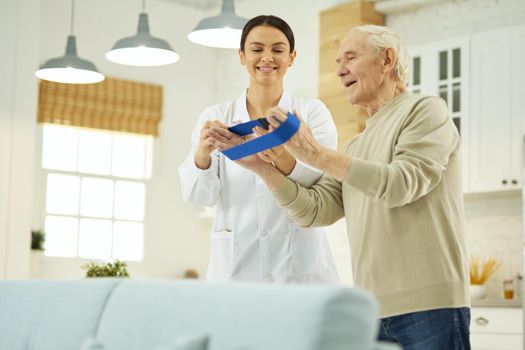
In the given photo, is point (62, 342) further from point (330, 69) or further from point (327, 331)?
point (330, 69)

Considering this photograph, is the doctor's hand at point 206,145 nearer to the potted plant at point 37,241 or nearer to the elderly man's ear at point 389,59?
the elderly man's ear at point 389,59

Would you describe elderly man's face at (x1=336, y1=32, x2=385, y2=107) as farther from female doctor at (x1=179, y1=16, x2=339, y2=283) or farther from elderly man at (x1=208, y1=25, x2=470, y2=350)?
female doctor at (x1=179, y1=16, x2=339, y2=283)

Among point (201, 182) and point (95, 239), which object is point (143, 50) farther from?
point (95, 239)

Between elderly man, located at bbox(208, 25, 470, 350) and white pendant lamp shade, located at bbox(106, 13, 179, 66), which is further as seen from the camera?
white pendant lamp shade, located at bbox(106, 13, 179, 66)

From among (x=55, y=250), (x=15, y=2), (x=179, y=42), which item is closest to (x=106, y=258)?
(x=55, y=250)

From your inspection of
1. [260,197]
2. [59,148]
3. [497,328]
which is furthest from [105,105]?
[260,197]

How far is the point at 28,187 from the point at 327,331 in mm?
4180

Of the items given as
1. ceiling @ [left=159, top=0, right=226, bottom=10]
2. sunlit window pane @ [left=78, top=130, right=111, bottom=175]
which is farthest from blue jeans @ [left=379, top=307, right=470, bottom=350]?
ceiling @ [left=159, top=0, right=226, bottom=10]

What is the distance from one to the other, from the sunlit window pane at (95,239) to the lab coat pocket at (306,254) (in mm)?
5022

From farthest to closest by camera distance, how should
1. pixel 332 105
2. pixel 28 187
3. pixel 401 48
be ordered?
pixel 332 105 < pixel 28 187 < pixel 401 48

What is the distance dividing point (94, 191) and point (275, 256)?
5107 mm

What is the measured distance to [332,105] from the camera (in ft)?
22.3

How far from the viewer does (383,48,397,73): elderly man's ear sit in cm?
262

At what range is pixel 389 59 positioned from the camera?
2.62 metres
